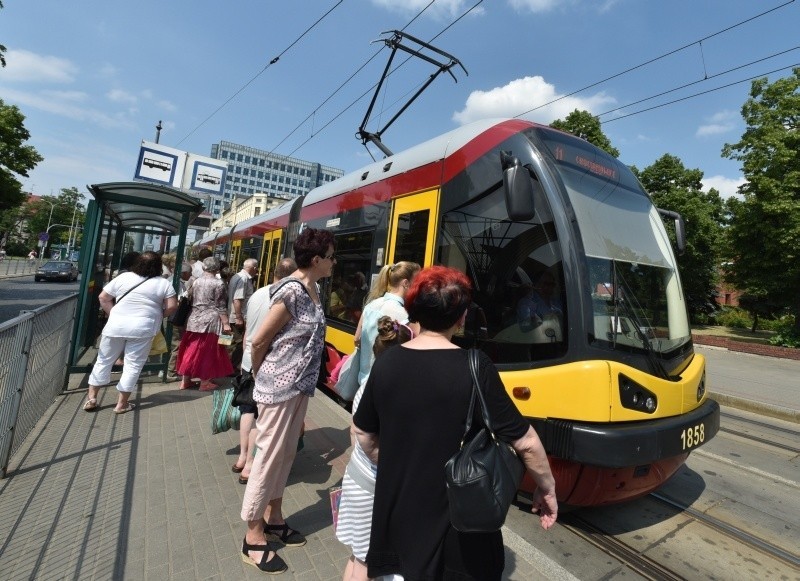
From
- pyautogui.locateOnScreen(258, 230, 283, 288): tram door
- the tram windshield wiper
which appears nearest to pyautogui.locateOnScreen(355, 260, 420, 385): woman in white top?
the tram windshield wiper

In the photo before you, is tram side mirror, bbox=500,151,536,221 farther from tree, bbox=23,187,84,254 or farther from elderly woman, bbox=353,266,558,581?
tree, bbox=23,187,84,254

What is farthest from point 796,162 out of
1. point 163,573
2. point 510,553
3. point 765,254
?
point 163,573

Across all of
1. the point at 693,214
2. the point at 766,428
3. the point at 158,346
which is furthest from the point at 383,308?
the point at 693,214

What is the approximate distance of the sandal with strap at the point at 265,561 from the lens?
2.52 meters

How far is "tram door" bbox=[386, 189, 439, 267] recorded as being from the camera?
443cm

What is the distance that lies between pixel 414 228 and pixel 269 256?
6.12 metres

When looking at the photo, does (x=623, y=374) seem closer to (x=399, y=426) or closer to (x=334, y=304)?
(x=399, y=426)

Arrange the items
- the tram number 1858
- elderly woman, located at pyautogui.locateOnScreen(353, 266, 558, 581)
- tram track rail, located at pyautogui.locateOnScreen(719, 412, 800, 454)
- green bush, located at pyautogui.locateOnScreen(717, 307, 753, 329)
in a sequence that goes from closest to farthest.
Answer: elderly woman, located at pyautogui.locateOnScreen(353, 266, 558, 581)
the tram number 1858
tram track rail, located at pyautogui.locateOnScreen(719, 412, 800, 454)
green bush, located at pyautogui.locateOnScreen(717, 307, 753, 329)

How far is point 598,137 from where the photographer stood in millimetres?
26578

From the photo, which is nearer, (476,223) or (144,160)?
(476,223)

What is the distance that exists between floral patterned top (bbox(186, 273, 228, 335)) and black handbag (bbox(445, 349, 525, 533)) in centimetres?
495

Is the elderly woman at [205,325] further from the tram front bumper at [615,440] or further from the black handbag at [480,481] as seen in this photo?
the black handbag at [480,481]

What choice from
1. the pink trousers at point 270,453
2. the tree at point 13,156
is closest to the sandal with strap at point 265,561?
the pink trousers at point 270,453

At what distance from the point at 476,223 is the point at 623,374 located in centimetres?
164
